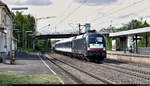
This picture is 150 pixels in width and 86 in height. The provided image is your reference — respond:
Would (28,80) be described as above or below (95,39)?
below

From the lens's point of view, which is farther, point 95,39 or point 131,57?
point 131,57

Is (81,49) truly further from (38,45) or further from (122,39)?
(38,45)

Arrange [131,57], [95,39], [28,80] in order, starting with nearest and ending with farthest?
[28,80] → [95,39] → [131,57]

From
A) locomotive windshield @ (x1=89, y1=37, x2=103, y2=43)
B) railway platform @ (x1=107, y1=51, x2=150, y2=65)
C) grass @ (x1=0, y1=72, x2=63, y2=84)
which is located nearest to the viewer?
grass @ (x1=0, y1=72, x2=63, y2=84)

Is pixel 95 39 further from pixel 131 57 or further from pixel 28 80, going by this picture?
pixel 28 80

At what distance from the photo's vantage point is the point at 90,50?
1047 inches

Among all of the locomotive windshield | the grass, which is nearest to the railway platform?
the locomotive windshield

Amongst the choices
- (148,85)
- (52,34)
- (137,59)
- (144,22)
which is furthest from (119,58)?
(144,22)

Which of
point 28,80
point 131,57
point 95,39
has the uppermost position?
point 95,39

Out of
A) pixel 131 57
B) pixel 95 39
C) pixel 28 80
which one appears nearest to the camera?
pixel 28 80

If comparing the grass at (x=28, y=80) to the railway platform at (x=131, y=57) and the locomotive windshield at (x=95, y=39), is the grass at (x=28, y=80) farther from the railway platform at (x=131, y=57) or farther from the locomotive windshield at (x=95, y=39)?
the railway platform at (x=131, y=57)

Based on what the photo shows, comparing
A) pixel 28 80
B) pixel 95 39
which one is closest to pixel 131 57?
pixel 95 39

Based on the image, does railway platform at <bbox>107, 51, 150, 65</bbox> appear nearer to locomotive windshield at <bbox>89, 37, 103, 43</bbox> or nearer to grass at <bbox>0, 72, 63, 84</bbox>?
locomotive windshield at <bbox>89, 37, 103, 43</bbox>

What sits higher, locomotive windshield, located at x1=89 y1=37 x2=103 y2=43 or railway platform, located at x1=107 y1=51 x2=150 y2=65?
locomotive windshield, located at x1=89 y1=37 x2=103 y2=43
